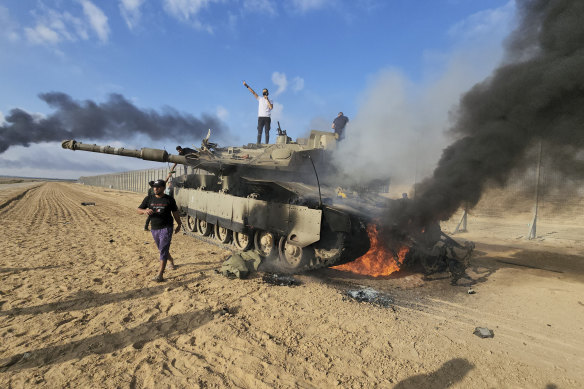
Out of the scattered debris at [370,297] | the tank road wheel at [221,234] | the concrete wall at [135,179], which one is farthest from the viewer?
the concrete wall at [135,179]

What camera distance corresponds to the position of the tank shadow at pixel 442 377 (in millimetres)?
2891

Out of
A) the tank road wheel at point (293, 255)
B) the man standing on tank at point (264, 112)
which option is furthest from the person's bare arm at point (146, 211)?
the man standing on tank at point (264, 112)

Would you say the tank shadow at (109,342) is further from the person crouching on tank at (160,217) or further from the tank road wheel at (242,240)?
the tank road wheel at (242,240)

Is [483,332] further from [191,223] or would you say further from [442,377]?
[191,223]

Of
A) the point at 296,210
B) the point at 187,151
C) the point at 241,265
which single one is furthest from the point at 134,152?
the point at 296,210

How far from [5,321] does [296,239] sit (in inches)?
169

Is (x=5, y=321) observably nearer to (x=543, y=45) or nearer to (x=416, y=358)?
(x=416, y=358)

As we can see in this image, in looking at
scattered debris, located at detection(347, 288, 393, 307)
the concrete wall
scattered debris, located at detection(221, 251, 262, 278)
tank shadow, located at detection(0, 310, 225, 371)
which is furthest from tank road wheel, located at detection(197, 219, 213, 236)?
the concrete wall

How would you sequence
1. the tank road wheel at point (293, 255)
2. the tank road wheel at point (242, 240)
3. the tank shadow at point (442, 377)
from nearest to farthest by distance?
1. the tank shadow at point (442, 377)
2. the tank road wheel at point (293, 255)
3. the tank road wheel at point (242, 240)

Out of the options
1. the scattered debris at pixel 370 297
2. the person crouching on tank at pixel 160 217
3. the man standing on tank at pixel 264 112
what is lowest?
the scattered debris at pixel 370 297

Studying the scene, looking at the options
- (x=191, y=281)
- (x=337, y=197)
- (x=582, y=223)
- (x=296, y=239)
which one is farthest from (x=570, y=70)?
(x=582, y=223)

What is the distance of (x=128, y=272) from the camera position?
→ 5.83 m

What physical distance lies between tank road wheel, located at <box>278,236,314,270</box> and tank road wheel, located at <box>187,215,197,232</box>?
4.90m

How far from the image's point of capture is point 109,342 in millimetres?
3348
